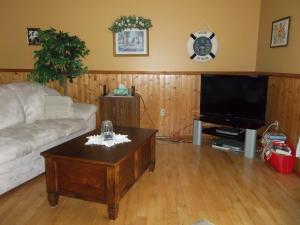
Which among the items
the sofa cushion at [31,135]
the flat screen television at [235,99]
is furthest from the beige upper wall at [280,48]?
the sofa cushion at [31,135]

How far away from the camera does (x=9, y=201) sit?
2383mm

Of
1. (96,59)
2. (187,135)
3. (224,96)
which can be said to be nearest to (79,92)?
(96,59)

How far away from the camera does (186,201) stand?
7.91 ft

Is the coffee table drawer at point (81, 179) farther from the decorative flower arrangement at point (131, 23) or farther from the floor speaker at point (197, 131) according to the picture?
the decorative flower arrangement at point (131, 23)

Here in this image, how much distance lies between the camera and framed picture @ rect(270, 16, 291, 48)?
3.27 metres

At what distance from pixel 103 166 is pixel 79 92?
9.11 ft

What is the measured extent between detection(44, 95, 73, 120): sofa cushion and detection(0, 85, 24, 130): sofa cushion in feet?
1.11

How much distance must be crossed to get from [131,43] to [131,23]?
0.30m

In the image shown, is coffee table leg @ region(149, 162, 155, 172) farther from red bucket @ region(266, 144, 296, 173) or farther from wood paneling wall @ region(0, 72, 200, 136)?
wood paneling wall @ region(0, 72, 200, 136)

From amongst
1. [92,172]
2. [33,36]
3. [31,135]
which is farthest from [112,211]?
[33,36]

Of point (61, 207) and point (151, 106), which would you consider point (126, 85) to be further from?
point (61, 207)

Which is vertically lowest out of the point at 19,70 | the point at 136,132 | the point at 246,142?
the point at 246,142

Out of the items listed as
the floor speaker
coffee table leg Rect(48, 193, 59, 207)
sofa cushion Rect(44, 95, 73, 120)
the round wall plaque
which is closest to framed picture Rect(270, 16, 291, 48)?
the round wall plaque

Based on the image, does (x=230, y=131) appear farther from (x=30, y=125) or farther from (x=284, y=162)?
(x=30, y=125)
